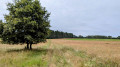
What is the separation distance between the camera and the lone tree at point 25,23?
14.0 meters

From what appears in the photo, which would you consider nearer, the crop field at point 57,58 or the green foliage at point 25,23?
the crop field at point 57,58

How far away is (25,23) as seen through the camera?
14.2 m

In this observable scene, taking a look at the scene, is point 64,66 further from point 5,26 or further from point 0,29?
point 0,29

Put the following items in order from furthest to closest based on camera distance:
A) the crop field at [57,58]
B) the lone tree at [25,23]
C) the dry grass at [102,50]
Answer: the lone tree at [25,23] → the dry grass at [102,50] → the crop field at [57,58]

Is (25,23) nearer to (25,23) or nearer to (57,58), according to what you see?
(25,23)

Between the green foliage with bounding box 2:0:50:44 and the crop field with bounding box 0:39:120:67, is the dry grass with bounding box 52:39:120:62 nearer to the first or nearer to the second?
the crop field with bounding box 0:39:120:67

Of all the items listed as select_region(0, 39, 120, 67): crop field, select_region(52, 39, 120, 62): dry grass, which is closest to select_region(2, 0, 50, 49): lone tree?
select_region(0, 39, 120, 67): crop field

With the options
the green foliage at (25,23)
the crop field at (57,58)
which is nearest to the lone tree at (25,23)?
the green foliage at (25,23)

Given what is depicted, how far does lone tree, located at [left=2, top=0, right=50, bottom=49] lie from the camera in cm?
1396

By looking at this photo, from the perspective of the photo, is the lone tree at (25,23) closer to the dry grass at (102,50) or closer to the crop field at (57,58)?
the crop field at (57,58)

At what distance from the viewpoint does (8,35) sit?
14.6m

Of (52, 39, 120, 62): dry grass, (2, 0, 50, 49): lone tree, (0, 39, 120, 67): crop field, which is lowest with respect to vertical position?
(52, 39, 120, 62): dry grass

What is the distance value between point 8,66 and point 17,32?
8.36 metres

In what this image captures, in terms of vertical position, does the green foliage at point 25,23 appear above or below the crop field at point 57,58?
above
